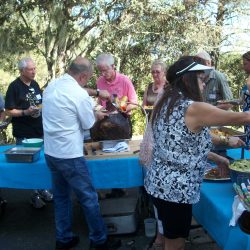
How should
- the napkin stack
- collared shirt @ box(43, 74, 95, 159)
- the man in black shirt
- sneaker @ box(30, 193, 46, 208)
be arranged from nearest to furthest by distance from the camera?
collared shirt @ box(43, 74, 95, 159), the napkin stack, the man in black shirt, sneaker @ box(30, 193, 46, 208)

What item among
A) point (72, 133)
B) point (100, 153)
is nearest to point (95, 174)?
point (100, 153)

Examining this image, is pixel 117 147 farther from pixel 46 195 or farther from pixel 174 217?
pixel 46 195

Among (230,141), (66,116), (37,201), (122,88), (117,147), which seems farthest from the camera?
(37,201)

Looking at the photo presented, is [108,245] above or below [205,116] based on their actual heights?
below

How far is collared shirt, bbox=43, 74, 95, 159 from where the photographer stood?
96.5 inches

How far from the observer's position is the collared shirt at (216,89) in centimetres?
380

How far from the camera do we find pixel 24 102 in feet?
11.5

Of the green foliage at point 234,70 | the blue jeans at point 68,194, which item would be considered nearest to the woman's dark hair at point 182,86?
the blue jeans at point 68,194

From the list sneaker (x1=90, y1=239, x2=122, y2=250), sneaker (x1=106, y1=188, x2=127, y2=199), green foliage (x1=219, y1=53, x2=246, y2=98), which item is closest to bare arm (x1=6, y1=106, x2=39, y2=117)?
sneaker (x1=106, y1=188, x2=127, y2=199)

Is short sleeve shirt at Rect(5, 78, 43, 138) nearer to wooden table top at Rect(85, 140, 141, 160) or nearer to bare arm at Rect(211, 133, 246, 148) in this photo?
wooden table top at Rect(85, 140, 141, 160)

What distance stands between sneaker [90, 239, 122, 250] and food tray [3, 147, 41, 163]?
0.80 meters

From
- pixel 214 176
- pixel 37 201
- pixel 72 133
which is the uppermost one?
pixel 72 133

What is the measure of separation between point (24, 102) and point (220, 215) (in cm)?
231

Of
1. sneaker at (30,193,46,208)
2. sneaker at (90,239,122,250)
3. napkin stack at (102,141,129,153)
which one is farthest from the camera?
sneaker at (30,193,46,208)
